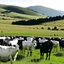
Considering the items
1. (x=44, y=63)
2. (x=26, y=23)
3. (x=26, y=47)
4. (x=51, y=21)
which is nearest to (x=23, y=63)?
(x=44, y=63)

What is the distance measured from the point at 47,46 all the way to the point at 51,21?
111063mm

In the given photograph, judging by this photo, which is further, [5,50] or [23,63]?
[23,63]

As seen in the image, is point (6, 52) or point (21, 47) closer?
point (6, 52)

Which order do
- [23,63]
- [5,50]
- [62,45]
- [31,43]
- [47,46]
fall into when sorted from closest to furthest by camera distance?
[5,50] → [23,63] → [47,46] → [31,43] → [62,45]

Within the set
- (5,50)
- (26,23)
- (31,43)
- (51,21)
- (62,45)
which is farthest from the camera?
(51,21)

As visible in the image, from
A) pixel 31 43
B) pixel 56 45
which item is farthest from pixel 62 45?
pixel 31 43

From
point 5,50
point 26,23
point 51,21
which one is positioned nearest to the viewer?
point 5,50

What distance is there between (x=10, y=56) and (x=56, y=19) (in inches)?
4870

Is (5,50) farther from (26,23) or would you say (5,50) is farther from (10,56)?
(26,23)

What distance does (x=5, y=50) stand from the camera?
63.0 ft

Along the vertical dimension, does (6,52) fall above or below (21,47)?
above

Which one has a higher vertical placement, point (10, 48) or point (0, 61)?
point (10, 48)

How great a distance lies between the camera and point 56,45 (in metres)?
36.8

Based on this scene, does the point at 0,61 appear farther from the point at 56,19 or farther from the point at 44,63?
the point at 56,19
